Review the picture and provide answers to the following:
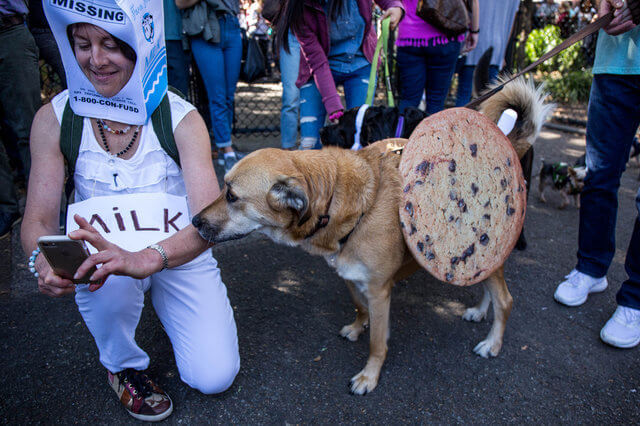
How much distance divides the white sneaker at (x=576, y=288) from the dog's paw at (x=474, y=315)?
2.13ft

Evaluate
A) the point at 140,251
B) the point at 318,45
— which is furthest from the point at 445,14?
the point at 140,251

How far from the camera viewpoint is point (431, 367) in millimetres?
2486

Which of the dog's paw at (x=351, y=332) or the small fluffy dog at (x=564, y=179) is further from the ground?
the small fluffy dog at (x=564, y=179)

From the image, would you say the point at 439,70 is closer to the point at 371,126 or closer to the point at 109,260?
the point at 371,126

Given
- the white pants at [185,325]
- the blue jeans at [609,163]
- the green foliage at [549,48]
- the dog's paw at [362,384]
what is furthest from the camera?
the green foliage at [549,48]

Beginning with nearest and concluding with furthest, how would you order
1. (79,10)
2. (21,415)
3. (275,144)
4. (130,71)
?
1. (79,10)
2. (130,71)
3. (21,415)
4. (275,144)

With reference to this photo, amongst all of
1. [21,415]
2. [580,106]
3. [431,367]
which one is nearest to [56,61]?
[21,415]

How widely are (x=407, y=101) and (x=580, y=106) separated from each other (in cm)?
845

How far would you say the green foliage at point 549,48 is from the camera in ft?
36.5

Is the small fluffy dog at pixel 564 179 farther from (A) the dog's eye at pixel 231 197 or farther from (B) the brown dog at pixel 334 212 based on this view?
(A) the dog's eye at pixel 231 197

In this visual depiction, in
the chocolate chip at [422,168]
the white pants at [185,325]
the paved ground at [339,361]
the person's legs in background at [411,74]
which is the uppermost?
the person's legs in background at [411,74]

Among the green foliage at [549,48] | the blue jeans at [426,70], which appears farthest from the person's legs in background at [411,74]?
the green foliage at [549,48]

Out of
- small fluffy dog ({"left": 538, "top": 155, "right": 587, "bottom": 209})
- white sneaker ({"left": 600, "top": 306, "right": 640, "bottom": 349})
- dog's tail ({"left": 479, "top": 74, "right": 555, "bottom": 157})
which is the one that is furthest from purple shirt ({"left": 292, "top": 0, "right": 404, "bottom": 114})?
small fluffy dog ({"left": 538, "top": 155, "right": 587, "bottom": 209})

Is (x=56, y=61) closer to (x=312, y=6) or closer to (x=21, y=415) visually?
(x=312, y=6)
